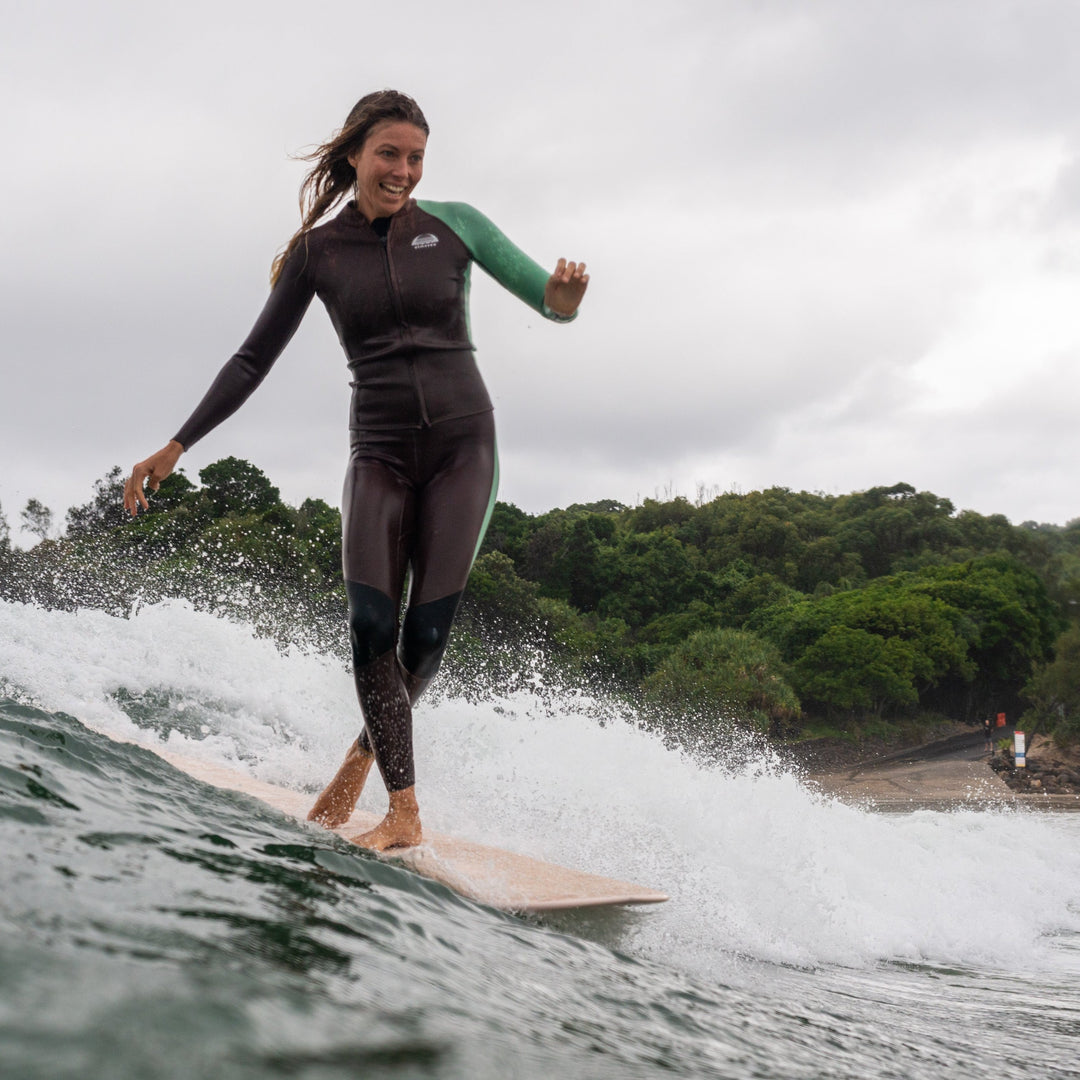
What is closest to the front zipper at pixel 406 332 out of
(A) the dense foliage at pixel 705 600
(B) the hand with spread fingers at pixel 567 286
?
(B) the hand with spread fingers at pixel 567 286

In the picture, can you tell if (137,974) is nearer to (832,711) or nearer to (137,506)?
(137,506)

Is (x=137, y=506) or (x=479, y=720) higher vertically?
(x=137, y=506)

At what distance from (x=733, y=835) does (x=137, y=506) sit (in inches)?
109

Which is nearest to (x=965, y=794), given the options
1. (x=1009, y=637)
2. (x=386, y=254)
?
(x=1009, y=637)

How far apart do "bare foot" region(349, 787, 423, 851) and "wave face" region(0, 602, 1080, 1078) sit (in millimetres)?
335

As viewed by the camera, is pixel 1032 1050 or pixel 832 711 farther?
pixel 832 711

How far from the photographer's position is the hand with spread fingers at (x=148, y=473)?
333cm

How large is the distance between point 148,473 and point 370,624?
90 centimetres

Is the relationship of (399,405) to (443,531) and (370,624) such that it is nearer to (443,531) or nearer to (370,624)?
(443,531)

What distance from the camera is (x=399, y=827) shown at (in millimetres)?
3121

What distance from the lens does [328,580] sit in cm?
4191

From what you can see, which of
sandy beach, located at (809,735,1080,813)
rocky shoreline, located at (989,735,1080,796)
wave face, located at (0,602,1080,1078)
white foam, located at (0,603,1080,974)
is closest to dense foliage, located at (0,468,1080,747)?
rocky shoreline, located at (989,735,1080,796)

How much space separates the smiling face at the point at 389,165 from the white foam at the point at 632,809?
2188mm

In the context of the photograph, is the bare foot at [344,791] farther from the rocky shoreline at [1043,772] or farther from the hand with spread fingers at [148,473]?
the rocky shoreline at [1043,772]
